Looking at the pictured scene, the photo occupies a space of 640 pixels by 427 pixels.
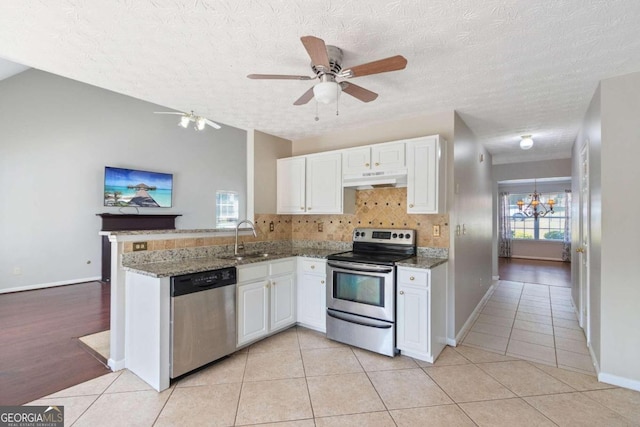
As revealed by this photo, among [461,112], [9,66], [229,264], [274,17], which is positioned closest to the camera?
[274,17]

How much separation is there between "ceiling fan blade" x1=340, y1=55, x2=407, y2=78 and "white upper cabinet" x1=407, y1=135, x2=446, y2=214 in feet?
4.31

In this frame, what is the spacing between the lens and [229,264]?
276 centimetres

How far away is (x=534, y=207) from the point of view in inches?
362

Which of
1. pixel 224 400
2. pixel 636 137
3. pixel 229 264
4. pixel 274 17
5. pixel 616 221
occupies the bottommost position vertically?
pixel 224 400

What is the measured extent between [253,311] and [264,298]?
0.18 metres

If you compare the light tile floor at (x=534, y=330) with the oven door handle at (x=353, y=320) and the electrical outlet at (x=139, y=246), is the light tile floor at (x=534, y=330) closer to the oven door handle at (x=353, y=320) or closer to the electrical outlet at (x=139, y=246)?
the oven door handle at (x=353, y=320)

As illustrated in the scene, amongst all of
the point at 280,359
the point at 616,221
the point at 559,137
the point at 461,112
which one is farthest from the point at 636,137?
the point at 280,359

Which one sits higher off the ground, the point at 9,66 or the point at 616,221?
the point at 9,66

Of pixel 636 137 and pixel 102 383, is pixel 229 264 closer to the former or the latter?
pixel 102 383

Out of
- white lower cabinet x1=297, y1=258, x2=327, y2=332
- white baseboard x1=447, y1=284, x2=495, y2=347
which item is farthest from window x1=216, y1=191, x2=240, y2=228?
white baseboard x1=447, y1=284, x2=495, y2=347

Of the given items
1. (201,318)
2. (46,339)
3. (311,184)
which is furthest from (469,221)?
(46,339)

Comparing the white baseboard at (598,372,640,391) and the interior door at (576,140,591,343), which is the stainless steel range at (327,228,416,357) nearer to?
the white baseboard at (598,372,640,391)

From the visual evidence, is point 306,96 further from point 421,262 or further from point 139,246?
point 139,246

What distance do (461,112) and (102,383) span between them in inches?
161
